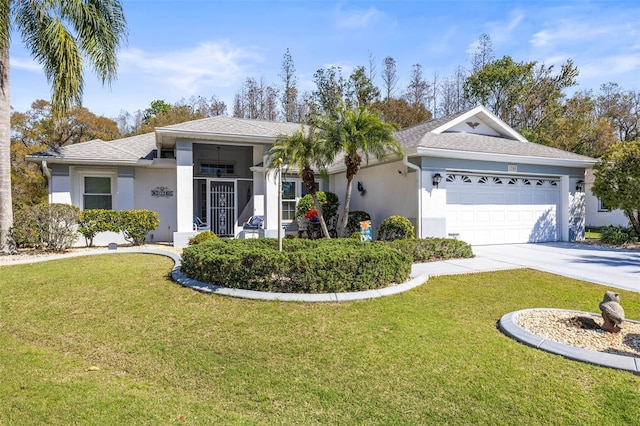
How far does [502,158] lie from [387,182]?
Result: 3.74 metres

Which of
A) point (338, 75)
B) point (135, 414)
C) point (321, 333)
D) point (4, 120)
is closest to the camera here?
point (135, 414)

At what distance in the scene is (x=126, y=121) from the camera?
119 ft

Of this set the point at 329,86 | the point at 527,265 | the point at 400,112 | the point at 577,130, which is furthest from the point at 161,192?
the point at 577,130

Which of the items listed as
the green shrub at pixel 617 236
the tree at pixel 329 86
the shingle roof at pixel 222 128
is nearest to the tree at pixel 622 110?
the tree at pixel 329 86

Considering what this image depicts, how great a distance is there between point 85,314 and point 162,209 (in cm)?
995

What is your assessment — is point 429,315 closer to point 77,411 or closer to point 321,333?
point 321,333

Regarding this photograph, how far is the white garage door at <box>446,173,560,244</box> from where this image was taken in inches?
464

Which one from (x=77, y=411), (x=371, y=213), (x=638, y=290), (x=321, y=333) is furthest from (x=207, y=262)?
(x=371, y=213)

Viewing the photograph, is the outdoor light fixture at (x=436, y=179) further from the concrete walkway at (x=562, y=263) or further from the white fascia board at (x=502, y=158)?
the concrete walkway at (x=562, y=263)

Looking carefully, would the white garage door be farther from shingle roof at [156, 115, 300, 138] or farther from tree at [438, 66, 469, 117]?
tree at [438, 66, 469, 117]

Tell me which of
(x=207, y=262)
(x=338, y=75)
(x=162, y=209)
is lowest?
(x=207, y=262)

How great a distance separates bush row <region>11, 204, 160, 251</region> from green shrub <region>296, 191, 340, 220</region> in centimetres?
548

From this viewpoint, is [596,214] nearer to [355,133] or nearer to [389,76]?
[389,76]

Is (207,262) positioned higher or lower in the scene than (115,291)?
higher
